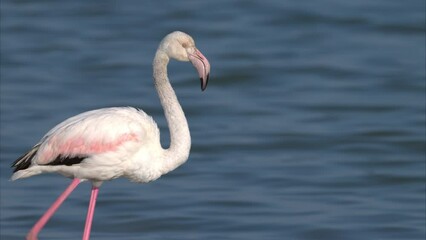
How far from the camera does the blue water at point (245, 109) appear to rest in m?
13.3

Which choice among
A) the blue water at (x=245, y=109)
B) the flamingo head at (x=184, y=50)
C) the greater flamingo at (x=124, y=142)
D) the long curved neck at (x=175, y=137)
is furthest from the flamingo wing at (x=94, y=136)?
the blue water at (x=245, y=109)

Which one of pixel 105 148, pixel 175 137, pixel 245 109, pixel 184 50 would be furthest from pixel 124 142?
pixel 245 109

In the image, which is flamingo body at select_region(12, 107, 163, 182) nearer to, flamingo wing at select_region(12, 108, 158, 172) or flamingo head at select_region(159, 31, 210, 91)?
flamingo wing at select_region(12, 108, 158, 172)

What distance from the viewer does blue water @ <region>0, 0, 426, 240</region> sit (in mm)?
13328

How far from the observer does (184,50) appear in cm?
1012

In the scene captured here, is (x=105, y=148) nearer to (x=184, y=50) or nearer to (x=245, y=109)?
(x=184, y=50)

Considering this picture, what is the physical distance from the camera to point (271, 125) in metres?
16.5

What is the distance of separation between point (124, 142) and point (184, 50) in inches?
32.4

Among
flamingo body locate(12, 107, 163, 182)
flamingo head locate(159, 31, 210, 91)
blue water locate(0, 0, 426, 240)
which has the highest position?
flamingo head locate(159, 31, 210, 91)

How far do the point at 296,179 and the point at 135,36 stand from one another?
6477 millimetres

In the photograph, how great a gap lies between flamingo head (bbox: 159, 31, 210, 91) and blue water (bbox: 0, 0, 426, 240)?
3013mm

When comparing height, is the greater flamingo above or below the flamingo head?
below

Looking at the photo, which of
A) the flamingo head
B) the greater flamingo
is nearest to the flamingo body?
the greater flamingo

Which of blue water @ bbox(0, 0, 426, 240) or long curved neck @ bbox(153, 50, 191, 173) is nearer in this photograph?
long curved neck @ bbox(153, 50, 191, 173)
